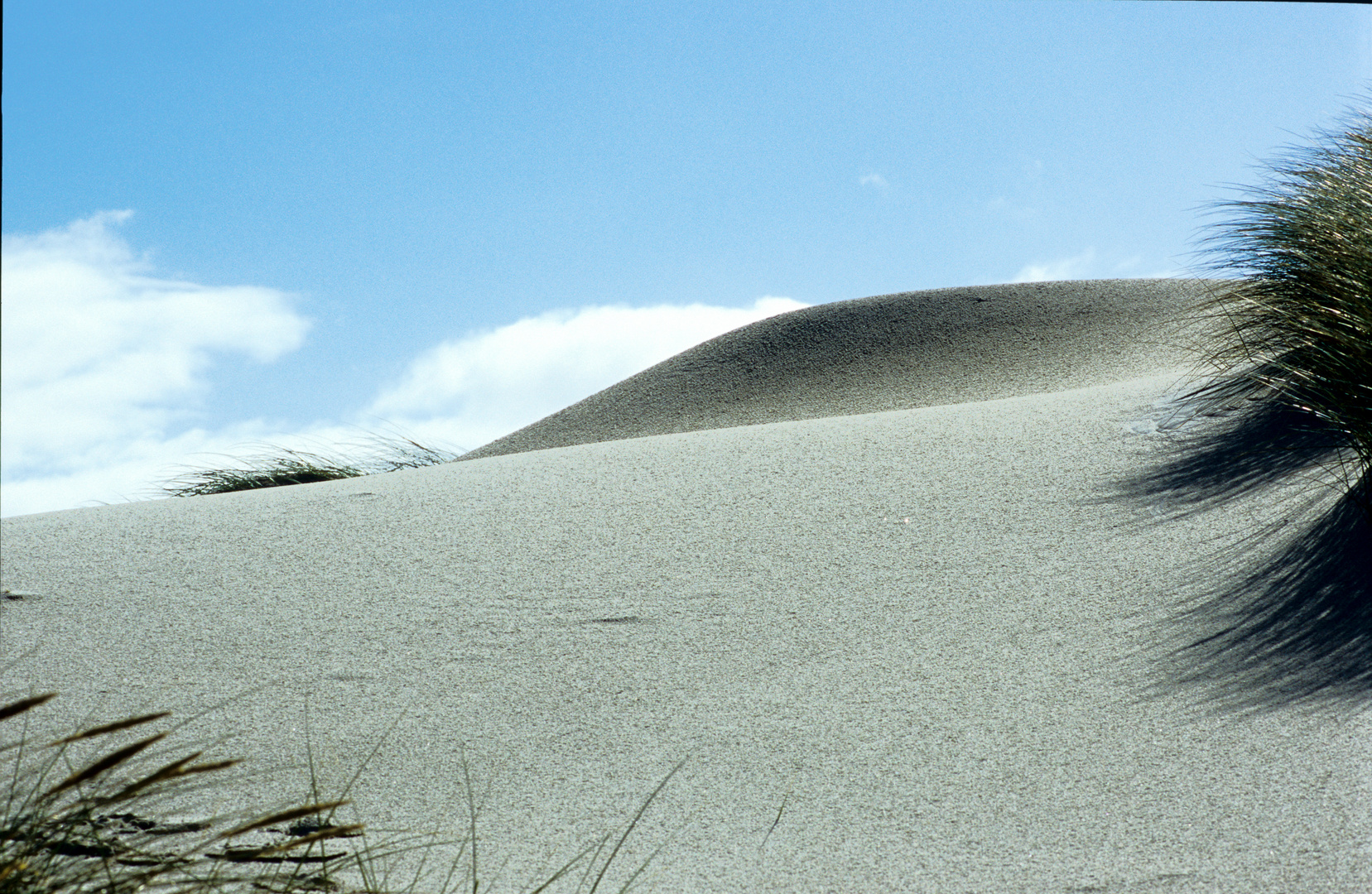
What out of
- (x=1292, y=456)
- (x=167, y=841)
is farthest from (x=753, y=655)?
(x=1292, y=456)

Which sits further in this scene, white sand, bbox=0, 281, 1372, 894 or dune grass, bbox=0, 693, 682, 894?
white sand, bbox=0, 281, 1372, 894

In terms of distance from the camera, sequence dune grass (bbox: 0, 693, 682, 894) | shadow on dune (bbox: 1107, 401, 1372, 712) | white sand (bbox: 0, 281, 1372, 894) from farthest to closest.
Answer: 1. shadow on dune (bbox: 1107, 401, 1372, 712)
2. white sand (bbox: 0, 281, 1372, 894)
3. dune grass (bbox: 0, 693, 682, 894)

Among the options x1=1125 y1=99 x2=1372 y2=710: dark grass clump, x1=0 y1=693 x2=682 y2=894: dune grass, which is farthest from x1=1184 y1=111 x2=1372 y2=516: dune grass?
x1=0 y1=693 x2=682 y2=894: dune grass

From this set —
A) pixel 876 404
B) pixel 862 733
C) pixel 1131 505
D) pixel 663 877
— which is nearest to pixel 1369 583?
pixel 1131 505

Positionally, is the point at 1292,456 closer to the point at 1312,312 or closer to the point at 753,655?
the point at 1312,312

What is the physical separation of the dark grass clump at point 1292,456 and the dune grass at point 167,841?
1.39 metres

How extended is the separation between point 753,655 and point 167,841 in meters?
1.34

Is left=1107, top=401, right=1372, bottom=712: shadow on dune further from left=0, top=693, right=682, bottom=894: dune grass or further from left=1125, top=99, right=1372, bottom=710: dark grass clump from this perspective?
left=0, top=693, right=682, bottom=894: dune grass

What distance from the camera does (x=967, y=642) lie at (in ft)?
7.97

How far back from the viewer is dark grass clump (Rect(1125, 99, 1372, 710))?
2213mm

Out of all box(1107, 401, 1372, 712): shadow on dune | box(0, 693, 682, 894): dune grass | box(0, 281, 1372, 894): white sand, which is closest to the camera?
box(0, 693, 682, 894): dune grass

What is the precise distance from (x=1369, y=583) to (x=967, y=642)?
0.99 metres

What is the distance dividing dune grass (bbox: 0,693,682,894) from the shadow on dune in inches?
50.3

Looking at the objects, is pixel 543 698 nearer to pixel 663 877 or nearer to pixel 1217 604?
pixel 663 877
